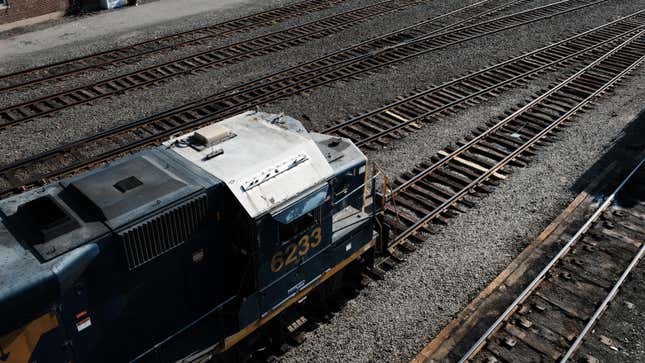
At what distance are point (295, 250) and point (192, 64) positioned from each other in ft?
48.9

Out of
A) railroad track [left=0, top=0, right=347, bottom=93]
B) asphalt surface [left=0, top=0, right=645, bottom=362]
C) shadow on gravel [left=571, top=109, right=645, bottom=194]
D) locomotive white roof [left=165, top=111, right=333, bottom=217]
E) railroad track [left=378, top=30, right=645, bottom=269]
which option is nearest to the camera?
locomotive white roof [left=165, top=111, right=333, bottom=217]

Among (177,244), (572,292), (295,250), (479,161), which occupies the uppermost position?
(177,244)

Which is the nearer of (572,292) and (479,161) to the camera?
(572,292)

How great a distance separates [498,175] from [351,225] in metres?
6.75

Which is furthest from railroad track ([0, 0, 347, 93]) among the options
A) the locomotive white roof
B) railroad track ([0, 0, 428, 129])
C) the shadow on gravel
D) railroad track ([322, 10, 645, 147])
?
the shadow on gravel

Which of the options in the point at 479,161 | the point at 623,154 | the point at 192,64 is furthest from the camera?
the point at 192,64

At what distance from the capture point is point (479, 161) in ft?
53.7

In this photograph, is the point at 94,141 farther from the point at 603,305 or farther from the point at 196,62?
the point at 603,305

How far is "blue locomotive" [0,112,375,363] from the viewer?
693 cm

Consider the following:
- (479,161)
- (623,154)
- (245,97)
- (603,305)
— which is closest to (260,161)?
(603,305)

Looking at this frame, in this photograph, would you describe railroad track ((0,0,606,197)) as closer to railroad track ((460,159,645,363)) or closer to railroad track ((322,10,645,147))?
railroad track ((322,10,645,147))

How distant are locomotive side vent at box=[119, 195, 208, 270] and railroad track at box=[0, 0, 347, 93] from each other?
49.3 feet

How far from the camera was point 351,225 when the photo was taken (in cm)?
1069

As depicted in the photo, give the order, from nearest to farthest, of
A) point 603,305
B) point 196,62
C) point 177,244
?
point 177,244, point 603,305, point 196,62
